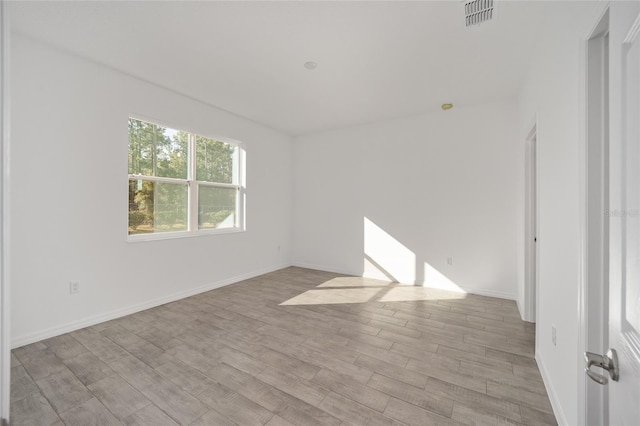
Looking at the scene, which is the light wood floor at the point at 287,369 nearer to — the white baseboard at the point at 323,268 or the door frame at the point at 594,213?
the door frame at the point at 594,213

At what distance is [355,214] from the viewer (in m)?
5.09

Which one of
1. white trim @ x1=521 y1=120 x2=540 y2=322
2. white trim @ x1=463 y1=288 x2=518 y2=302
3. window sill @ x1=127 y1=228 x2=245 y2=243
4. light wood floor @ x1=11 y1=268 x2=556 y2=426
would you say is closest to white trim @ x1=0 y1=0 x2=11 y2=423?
light wood floor @ x1=11 y1=268 x2=556 y2=426

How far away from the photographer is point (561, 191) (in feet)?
5.17

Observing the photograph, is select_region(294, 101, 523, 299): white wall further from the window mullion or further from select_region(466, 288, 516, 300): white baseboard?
the window mullion

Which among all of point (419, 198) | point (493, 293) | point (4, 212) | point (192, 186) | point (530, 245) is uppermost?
point (192, 186)

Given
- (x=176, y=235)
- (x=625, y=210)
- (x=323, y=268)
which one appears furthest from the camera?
(x=323, y=268)

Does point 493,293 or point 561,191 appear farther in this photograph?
point 493,293

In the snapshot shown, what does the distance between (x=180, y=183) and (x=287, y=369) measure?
9.61ft

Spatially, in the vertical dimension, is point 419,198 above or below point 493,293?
above

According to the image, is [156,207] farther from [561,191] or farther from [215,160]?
[561,191]

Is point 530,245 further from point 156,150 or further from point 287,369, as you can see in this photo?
point 156,150

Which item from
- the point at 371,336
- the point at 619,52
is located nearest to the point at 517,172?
the point at 371,336

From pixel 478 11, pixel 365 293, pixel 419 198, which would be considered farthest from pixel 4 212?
pixel 419 198

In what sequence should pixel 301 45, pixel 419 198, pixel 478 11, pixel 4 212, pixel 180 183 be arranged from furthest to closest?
pixel 419 198
pixel 180 183
pixel 301 45
pixel 478 11
pixel 4 212
